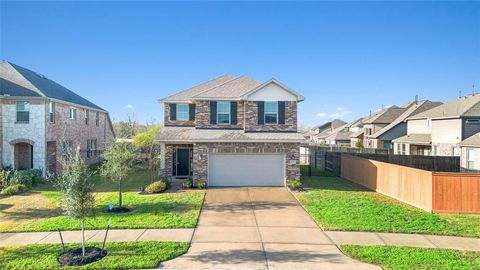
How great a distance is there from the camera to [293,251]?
8109mm

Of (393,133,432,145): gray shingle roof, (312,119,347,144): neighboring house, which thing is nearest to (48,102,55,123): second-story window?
(393,133,432,145): gray shingle roof

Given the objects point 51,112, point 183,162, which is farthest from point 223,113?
point 51,112

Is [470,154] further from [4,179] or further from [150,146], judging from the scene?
[4,179]

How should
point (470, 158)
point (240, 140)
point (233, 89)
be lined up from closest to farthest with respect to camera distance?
1. point (240, 140)
2. point (233, 89)
3. point (470, 158)

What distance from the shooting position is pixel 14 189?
626 inches

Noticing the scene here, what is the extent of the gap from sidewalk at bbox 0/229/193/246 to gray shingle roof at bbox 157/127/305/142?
8367mm

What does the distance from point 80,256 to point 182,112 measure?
14.7 metres

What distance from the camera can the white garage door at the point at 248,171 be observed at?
18.0 meters

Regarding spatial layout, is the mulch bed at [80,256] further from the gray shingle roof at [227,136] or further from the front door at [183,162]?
the front door at [183,162]

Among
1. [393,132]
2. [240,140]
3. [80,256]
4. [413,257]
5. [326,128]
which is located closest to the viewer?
[80,256]

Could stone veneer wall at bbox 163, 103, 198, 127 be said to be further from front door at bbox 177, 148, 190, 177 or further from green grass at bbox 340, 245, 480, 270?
green grass at bbox 340, 245, 480, 270

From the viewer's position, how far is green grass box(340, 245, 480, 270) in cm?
721

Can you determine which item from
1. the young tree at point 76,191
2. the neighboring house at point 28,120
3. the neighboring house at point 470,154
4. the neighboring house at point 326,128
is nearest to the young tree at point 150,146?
the neighboring house at point 28,120

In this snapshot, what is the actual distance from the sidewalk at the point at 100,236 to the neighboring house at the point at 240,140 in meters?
8.23
